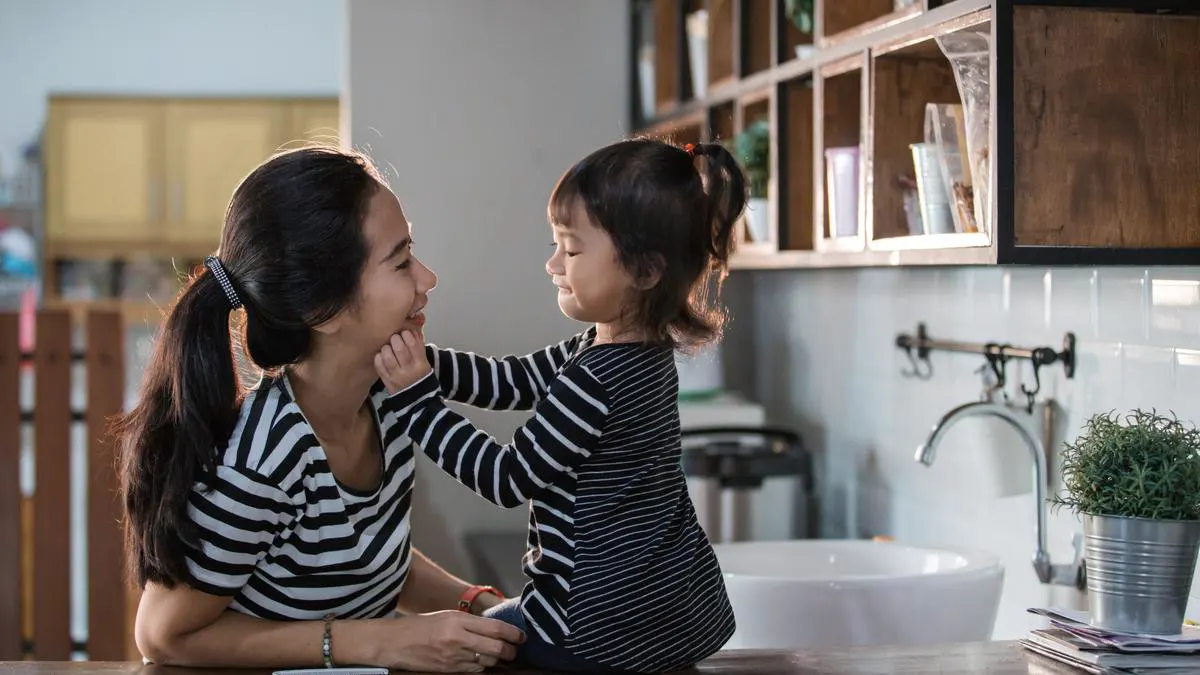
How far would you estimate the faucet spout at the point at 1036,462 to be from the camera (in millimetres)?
1772

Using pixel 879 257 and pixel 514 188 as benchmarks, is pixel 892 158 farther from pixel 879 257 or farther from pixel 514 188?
pixel 514 188

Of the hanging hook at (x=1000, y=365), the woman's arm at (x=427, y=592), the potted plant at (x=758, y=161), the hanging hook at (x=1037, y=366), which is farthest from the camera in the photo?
the potted plant at (x=758, y=161)

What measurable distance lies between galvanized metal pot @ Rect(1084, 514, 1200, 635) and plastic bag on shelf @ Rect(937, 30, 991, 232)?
368 millimetres

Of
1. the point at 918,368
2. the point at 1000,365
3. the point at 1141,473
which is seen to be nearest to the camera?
the point at 1141,473

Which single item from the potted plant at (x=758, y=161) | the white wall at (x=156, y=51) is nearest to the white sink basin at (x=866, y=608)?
the potted plant at (x=758, y=161)

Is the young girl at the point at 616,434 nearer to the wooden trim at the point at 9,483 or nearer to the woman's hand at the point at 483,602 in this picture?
the woman's hand at the point at 483,602

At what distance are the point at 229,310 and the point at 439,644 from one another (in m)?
0.41

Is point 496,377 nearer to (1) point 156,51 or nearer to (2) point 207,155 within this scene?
(2) point 207,155

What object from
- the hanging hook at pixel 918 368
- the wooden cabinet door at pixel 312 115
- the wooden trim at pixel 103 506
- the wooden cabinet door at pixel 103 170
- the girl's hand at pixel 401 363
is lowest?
the wooden trim at pixel 103 506

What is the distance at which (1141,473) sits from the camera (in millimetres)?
1286

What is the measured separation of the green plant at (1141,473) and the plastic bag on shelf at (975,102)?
0.29m

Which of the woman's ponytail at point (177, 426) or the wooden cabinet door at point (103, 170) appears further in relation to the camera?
the wooden cabinet door at point (103, 170)

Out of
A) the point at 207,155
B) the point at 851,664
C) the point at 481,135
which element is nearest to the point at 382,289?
the point at 851,664

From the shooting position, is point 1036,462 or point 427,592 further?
point 1036,462
